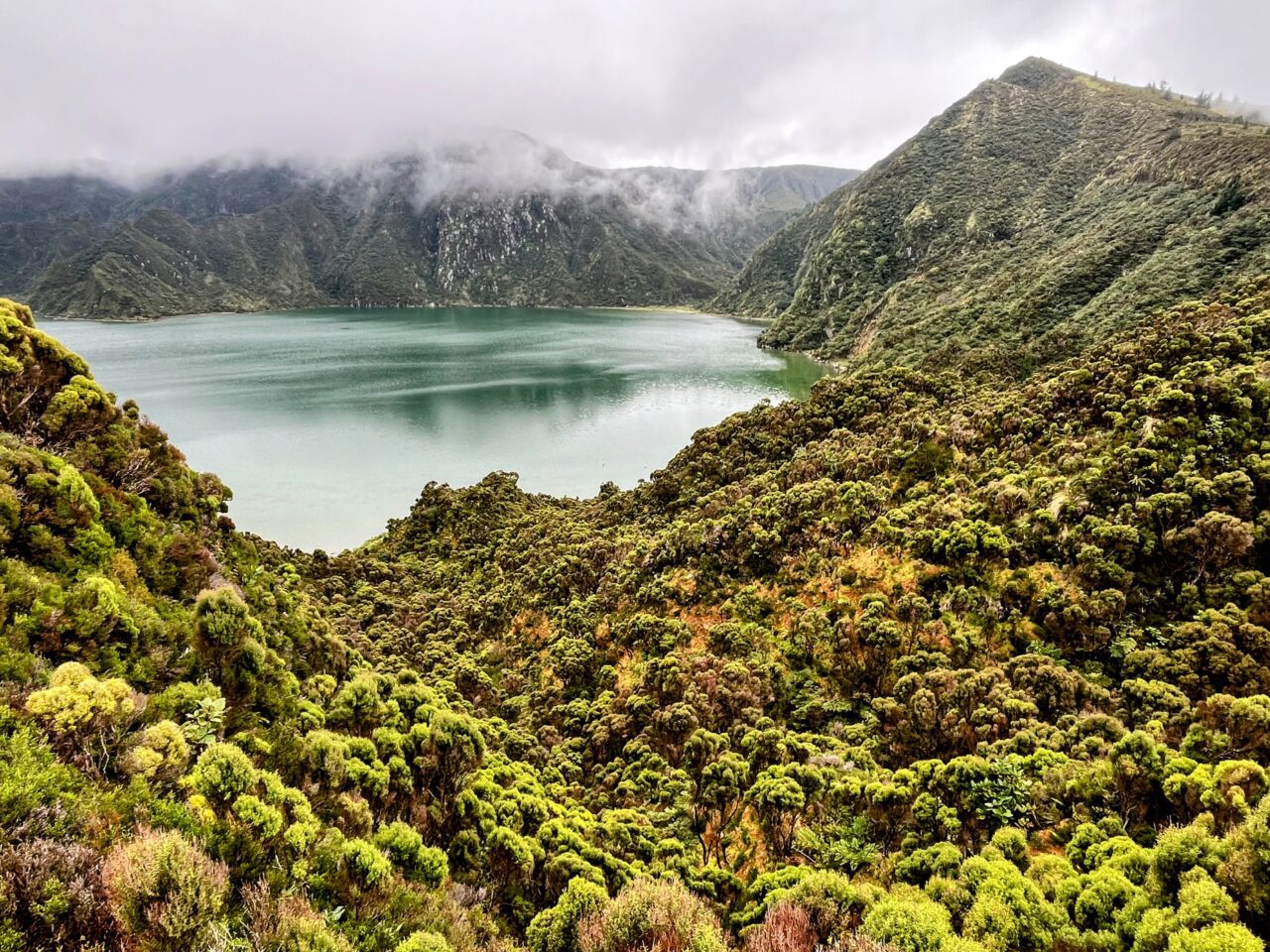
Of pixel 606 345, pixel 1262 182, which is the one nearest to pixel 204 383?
pixel 606 345

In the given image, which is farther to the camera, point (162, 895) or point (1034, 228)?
point (1034, 228)

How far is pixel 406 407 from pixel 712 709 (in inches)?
2380

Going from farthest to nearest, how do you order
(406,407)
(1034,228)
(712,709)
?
(1034,228), (406,407), (712,709)

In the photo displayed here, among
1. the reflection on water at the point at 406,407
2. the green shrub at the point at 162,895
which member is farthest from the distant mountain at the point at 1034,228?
the green shrub at the point at 162,895

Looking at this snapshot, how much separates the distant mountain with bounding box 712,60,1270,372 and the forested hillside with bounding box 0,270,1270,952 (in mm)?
30308

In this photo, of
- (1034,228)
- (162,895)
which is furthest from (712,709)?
(1034,228)

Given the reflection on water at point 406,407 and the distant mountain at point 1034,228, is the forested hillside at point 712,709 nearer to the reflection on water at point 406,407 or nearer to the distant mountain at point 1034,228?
the reflection on water at point 406,407

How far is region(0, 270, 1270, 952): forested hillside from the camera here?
590 cm

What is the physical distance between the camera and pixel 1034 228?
88562 mm

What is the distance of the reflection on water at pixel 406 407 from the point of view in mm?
43781

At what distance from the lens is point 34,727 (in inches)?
223

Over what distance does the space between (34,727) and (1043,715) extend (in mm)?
15960

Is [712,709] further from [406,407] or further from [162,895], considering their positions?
[406,407]

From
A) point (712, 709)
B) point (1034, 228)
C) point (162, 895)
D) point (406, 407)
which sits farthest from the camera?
point (1034, 228)
